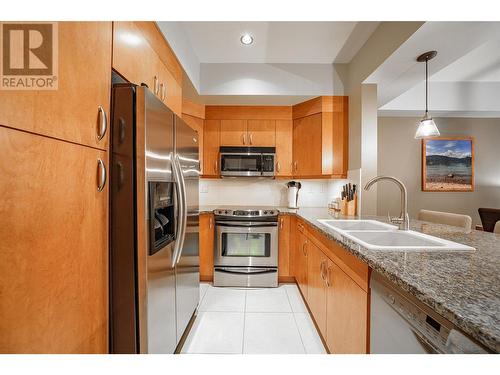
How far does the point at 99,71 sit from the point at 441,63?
8.29 ft

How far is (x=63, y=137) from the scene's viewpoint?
0.76 metres

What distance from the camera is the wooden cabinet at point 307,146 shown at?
2.69m

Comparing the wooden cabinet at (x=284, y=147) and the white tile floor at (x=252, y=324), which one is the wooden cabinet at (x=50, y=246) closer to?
the white tile floor at (x=252, y=324)

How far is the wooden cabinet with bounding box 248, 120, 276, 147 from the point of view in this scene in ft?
9.71

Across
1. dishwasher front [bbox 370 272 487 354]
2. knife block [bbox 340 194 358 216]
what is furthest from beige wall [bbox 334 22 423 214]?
dishwasher front [bbox 370 272 487 354]

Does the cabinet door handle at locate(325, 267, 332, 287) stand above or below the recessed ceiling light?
below

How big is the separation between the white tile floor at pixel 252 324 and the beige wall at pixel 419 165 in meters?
2.55

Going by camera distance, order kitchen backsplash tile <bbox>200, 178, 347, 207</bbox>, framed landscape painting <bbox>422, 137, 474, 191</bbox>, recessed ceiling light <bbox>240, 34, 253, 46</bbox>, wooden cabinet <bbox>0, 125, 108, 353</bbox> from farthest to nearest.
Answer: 1. framed landscape painting <bbox>422, 137, 474, 191</bbox>
2. kitchen backsplash tile <bbox>200, 178, 347, 207</bbox>
3. recessed ceiling light <bbox>240, 34, 253, 46</bbox>
4. wooden cabinet <bbox>0, 125, 108, 353</bbox>

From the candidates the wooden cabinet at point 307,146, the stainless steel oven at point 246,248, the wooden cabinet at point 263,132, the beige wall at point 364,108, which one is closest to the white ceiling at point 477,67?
the beige wall at point 364,108

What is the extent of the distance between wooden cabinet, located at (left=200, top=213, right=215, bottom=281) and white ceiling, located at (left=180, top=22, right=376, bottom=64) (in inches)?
73.9

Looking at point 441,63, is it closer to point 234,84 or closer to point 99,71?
point 234,84

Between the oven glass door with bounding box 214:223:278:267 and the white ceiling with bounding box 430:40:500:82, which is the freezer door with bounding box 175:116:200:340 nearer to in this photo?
the oven glass door with bounding box 214:223:278:267

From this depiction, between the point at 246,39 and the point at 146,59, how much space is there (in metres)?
1.26

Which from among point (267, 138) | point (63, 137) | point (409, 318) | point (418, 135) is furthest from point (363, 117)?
point (63, 137)
